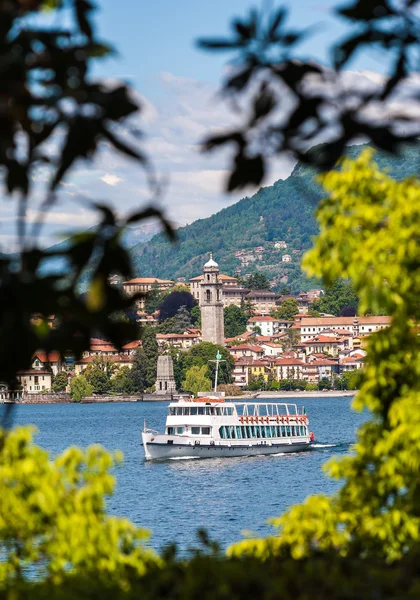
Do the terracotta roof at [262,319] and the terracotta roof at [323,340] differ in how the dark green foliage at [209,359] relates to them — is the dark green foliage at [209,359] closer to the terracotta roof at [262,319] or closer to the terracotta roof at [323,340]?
the terracotta roof at [323,340]

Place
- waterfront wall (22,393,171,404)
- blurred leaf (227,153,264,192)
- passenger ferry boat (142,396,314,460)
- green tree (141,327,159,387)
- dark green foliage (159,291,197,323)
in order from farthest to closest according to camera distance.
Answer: dark green foliage (159,291,197,323) → green tree (141,327,159,387) → waterfront wall (22,393,171,404) → passenger ferry boat (142,396,314,460) → blurred leaf (227,153,264,192)

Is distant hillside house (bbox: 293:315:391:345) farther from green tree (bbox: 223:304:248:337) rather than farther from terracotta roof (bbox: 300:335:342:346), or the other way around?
green tree (bbox: 223:304:248:337)

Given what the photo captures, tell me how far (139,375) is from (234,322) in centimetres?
3850

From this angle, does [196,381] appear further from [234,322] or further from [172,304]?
[172,304]

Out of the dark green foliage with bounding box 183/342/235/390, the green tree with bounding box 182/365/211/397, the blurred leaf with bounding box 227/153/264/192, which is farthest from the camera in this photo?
the dark green foliage with bounding box 183/342/235/390

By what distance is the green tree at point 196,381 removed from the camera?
132m

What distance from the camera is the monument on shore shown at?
147500 mm

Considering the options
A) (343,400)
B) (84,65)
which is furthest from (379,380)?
(343,400)

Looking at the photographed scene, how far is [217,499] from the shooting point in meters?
34.1

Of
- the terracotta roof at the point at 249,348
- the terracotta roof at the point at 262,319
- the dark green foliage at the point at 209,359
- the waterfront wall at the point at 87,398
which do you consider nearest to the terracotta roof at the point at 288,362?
the terracotta roof at the point at 249,348

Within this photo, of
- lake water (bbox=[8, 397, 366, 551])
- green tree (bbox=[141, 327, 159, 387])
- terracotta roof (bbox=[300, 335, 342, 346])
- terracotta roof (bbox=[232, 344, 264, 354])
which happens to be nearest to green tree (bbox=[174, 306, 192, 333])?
terracotta roof (bbox=[232, 344, 264, 354])

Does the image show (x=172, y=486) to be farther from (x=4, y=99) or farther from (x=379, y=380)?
(x=4, y=99)

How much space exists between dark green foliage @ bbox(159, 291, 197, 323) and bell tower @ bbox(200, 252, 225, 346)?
28966mm

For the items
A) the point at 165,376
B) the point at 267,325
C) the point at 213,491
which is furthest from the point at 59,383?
the point at 213,491
